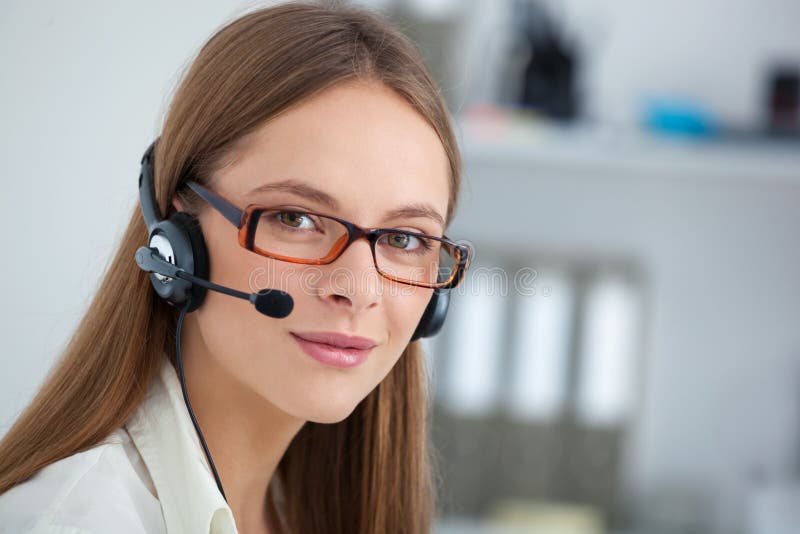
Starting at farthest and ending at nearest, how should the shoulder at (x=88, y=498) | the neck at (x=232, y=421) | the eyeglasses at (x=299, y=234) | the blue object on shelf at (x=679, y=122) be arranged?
1. the blue object on shelf at (x=679, y=122)
2. the neck at (x=232, y=421)
3. the eyeglasses at (x=299, y=234)
4. the shoulder at (x=88, y=498)

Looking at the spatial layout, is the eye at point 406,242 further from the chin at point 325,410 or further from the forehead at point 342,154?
the chin at point 325,410

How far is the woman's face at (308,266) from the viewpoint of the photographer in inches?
34.2

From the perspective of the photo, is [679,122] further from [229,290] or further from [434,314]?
[229,290]

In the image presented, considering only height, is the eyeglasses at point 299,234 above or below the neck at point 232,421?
above

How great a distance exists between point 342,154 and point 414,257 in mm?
163

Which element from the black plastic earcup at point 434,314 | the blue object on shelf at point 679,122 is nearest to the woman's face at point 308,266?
the black plastic earcup at point 434,314

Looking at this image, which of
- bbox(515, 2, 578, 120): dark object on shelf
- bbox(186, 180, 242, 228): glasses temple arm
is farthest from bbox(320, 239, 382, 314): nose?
bbox(515, 2, 578, 120): dark object on shelf

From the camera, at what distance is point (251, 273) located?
873 mm

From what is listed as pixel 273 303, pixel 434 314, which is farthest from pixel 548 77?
pixel 273 303

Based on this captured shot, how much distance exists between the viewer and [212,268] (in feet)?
2.94

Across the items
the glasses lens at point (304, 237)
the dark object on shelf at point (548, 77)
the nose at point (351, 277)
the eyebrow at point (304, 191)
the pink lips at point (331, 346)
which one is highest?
the dark object on shelf at point (548, 77)

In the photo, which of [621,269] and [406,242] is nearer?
[406,242]

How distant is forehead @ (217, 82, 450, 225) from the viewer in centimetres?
87

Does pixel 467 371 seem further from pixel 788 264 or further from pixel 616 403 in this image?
pixel 788 264
